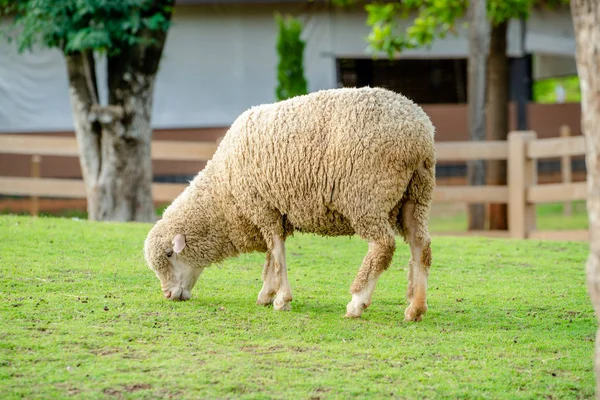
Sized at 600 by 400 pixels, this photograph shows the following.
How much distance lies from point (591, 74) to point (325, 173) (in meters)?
2.66

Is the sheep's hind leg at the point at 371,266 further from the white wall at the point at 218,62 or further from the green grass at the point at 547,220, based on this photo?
the white wall at the point at 218,62

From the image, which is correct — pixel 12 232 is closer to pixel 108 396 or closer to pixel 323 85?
pixel 108 396

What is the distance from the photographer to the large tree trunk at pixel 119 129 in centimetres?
1244

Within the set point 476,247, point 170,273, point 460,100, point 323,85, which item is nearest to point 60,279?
point 170,273

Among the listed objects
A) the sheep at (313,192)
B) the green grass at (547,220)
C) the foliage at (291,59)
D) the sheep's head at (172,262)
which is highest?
the foliage at (291,59)

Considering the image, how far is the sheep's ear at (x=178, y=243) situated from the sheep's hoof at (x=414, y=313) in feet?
5.78

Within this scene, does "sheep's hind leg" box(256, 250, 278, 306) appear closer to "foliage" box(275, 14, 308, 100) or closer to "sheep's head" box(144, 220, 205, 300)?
"sheep's head" box(144, 220, 205, 300)

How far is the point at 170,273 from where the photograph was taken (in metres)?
7.20

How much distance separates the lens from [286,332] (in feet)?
20.2

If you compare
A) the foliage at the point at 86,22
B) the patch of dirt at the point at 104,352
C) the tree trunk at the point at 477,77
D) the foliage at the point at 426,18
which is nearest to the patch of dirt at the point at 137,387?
the patch of dirt at the point at 104,352

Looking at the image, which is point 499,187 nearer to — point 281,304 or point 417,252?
point 417,252

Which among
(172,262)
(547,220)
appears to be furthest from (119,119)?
(547,220)

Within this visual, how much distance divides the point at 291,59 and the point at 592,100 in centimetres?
1236

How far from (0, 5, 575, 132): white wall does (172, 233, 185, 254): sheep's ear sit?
439 inches
